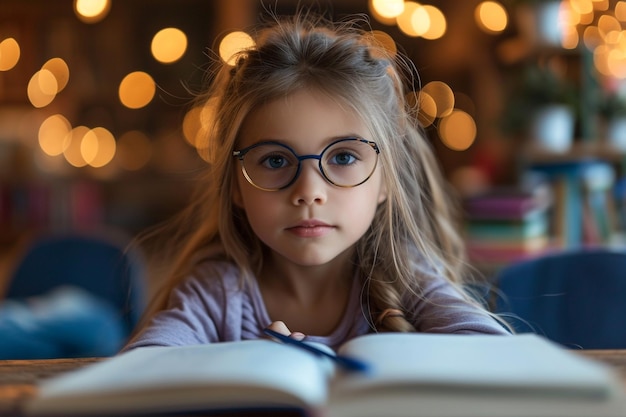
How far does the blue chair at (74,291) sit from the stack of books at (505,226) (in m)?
1.02

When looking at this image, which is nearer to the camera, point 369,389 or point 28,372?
point 369,389

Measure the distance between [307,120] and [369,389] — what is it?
0.49 meters

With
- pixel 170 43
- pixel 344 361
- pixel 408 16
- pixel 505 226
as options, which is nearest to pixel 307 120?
pixel 344 361

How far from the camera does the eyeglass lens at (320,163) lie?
98 cm

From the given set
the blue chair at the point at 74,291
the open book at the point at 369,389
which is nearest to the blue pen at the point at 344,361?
the open book at the point at 369,389

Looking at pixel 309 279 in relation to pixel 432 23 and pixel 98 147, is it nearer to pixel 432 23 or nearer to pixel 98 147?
pixel 432 23

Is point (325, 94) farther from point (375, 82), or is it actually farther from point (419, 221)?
point (419, 221)

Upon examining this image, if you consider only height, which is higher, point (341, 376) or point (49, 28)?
point (49, 28)

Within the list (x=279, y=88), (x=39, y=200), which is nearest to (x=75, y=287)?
(x=279, y=88)

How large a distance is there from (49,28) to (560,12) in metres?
4.50

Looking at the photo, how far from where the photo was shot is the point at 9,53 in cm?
561

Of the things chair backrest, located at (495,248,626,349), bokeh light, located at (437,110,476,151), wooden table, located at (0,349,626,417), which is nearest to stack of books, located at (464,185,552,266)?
chair backrest, located at (495,248,626,349)

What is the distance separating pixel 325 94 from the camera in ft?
3.30

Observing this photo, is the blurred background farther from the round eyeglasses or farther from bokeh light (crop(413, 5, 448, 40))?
the round eyeglasses
